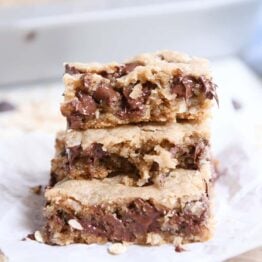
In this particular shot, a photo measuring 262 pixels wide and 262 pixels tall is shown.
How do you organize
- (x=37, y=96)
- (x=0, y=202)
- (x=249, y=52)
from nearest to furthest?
(x=0, y=202), (x=37, y=96), (x=249, y=52)

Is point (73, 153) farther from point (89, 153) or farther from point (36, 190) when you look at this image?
point (36, 190)

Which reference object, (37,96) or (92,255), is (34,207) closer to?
(92,255)

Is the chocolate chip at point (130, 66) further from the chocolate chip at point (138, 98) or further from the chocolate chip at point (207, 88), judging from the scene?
the chocolate chip at point (207, 88)

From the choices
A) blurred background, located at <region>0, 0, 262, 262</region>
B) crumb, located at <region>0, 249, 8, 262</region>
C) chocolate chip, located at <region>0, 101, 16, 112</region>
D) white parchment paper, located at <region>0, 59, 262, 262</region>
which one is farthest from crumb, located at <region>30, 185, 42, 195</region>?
chocolate chip, located at <region>0, 101, 16, 112</region>

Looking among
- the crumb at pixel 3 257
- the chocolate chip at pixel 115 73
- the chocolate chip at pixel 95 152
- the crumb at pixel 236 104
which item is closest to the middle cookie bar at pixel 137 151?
the chocolate chip at pixel 95 152

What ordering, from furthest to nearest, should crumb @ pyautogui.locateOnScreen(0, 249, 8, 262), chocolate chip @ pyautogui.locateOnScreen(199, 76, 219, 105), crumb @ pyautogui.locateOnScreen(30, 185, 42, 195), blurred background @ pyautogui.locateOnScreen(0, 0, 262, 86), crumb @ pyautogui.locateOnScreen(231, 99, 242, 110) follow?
blurred background @ pyautogui.locateOnScreen(0, 0, 262, 86) → crumb @ pyautogui.locateOnScreen(231, 99, 242, 110) → crumb @ pyautogui.locateOnScreen(30, 185, 42, 195) → chocolate chip @ pyautogui.locateOnScreen(199, 76, 219, 105) → crumb @ pyautogui.locateOnScreen(0, 249, 8, 262)

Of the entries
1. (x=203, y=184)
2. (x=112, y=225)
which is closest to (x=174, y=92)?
(x=203, y=184)

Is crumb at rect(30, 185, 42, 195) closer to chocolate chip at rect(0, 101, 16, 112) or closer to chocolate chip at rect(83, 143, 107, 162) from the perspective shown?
chocolate chip at rect(83, 143, 107, 162)
